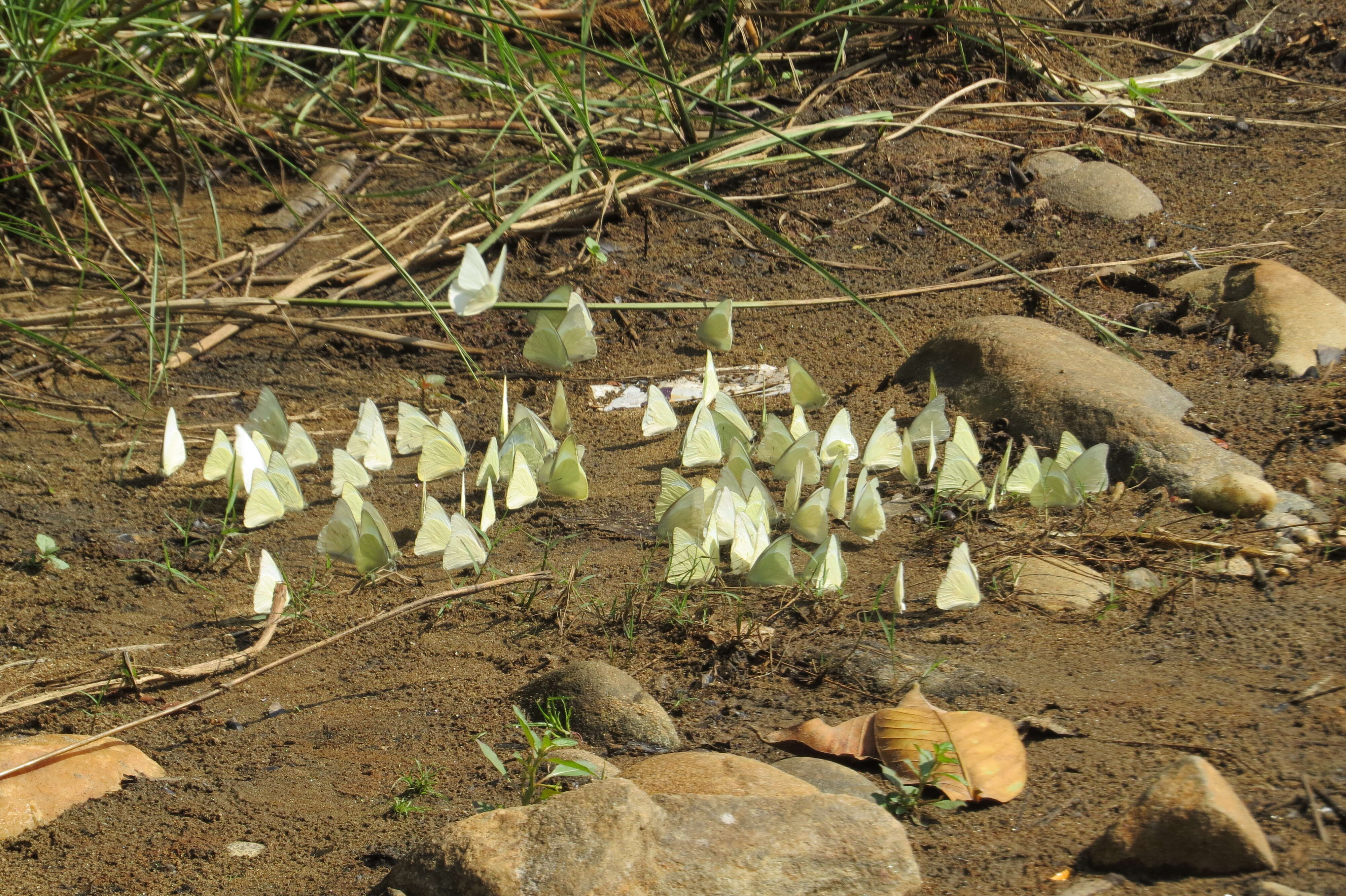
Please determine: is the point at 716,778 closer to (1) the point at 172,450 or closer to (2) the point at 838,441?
Result: (2) the point at 838,441

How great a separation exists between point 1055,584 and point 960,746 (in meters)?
0.85

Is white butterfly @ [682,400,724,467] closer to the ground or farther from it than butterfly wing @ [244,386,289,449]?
farther from it

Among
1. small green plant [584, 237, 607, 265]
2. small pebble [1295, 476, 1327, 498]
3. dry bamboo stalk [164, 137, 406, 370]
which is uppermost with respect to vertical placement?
small pebble [1295, 476, 1327, 498]

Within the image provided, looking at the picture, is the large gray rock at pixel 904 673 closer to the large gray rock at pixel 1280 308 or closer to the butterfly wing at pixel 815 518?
the butterfly wing at pixel 815 518

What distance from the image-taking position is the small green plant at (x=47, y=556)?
9.27ft

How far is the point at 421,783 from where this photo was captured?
1.94 meters

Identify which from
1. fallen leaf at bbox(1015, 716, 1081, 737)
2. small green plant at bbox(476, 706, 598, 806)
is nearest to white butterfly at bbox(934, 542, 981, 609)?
fallen leaf at bbox(1015, 716, 1081, 737)

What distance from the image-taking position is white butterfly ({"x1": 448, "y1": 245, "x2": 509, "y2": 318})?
10.4ft

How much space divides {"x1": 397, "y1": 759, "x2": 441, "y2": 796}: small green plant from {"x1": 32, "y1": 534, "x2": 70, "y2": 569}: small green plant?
142 centimetres

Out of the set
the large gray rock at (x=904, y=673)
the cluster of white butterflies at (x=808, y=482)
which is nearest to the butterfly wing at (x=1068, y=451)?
the cluster of white butterflies at (x=808, y=482)

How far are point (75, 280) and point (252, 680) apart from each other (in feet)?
9.33

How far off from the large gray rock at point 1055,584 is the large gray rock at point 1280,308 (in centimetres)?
144

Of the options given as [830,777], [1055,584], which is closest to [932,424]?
[1055,584]

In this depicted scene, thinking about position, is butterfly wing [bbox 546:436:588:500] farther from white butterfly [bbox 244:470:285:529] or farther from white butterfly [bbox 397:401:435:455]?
white butterfly [bbox 244:470:285:529]
